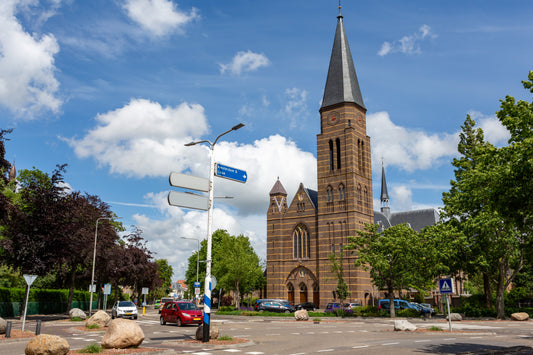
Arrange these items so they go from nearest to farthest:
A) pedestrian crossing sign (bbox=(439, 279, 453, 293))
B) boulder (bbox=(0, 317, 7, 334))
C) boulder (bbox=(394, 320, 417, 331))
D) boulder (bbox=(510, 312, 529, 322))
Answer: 1. boulder (bbox=(0, 317, 7, 334))
2. pedestrian crossing sign (bbox=(439, 279, 453, 293))
3. boulder (bbox=(394, 320, 417, 331))
4. boulder (bbox=(510, 312, 529, 322))

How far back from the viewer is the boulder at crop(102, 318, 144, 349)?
42.9 feet

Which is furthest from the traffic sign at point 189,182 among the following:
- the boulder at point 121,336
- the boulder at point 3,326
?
the boulder at point 3,326

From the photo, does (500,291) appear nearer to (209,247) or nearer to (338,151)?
(209,247)

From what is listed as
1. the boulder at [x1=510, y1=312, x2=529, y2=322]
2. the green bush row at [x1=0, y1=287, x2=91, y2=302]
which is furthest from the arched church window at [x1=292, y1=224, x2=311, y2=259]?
the boulder at [x1=510, y1=312, x2=529, y2=322]

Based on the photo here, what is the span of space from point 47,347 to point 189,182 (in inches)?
267

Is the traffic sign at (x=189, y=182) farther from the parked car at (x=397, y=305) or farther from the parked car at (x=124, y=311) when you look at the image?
the parked car at (x=397, y=305)

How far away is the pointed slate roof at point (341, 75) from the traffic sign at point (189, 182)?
53.2 meters

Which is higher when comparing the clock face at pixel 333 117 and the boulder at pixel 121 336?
the clock face at pixel 333 117

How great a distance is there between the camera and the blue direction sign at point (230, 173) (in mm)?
16584

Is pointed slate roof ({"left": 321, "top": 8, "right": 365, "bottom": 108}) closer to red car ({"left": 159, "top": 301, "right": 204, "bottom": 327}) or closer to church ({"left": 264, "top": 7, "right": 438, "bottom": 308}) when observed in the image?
church ({"left": 264, "top": 7, "right": 438, "bottom": 308})

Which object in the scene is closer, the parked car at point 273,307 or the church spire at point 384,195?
the parked car at point 273,307

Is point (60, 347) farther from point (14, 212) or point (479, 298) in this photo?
point (479, 298)

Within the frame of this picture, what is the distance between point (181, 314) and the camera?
89.6ft

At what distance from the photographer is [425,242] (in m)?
38.8
